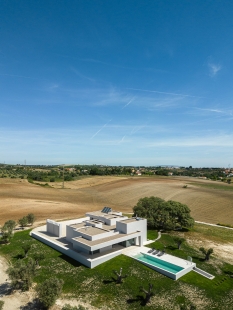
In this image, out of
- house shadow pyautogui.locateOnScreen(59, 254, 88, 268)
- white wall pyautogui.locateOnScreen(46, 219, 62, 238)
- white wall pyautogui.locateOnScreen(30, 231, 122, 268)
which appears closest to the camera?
white wall pyautogui.locateOnScreen(30, 231, 122, 268)

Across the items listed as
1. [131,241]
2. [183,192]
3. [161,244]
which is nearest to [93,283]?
[131,241]

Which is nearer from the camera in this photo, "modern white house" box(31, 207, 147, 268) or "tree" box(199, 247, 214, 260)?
"modern white house" box(31, 207, 147, 268)

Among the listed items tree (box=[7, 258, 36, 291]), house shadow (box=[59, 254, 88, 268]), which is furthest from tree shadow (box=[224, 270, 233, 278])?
tree (box=[7, 258, 36, 291])

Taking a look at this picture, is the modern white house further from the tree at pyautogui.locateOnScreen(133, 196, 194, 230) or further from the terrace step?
the terrace step

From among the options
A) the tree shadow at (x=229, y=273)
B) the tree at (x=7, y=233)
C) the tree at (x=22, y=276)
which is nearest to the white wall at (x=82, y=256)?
the tree at (x=22, y=276)

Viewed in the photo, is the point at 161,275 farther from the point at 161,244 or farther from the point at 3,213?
the point at 3,213
